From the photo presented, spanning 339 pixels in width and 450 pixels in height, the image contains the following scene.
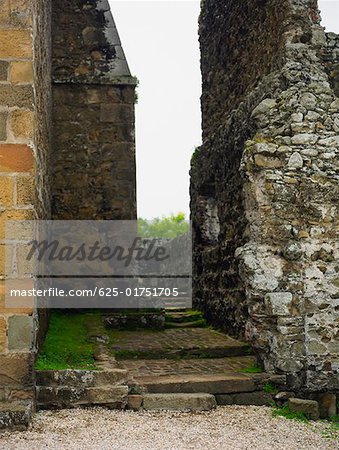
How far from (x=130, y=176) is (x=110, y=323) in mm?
2464

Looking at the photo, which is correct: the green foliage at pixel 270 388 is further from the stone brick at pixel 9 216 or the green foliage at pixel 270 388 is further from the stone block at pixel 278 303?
the stone brick at pixel 9 216

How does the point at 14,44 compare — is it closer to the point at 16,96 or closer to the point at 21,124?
the point at 16,96

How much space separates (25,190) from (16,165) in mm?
215

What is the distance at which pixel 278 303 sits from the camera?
6215mm

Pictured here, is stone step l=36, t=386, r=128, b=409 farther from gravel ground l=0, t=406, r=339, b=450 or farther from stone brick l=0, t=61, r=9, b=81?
stone brick l=0, t=61, r=9, b=81

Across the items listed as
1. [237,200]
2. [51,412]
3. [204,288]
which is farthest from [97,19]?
[51,412]

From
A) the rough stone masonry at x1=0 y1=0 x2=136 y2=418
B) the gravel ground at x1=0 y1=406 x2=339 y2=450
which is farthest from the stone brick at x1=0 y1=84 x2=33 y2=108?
the rough stone masonry at x1=0 y1=0 x2=136 y2=418

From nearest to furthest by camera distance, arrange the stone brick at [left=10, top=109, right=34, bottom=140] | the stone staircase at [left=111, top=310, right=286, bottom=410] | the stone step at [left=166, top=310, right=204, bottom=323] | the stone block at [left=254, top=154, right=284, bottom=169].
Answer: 1. the stone brick at [left=10, top=109, right=34, bottom=140]
2. the stone staircase at [left=111, top=310, right=286, bottom=410]
3. the stone block at [left=254, top=154, right=284, bottom=169]
4. the stone step at [left=166, top=310, right=204, bottom=323]

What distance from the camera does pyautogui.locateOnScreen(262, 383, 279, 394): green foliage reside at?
5.84 meters

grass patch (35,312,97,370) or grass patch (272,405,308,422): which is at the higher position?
grass patch (35,312,97,370)

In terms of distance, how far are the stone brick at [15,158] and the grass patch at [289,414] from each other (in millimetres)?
3165

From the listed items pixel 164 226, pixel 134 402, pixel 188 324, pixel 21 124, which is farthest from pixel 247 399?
pixel 164 226

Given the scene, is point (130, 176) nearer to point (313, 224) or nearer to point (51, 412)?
point (313, 224)

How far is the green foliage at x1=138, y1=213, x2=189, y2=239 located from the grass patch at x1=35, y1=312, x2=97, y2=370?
169 ft
